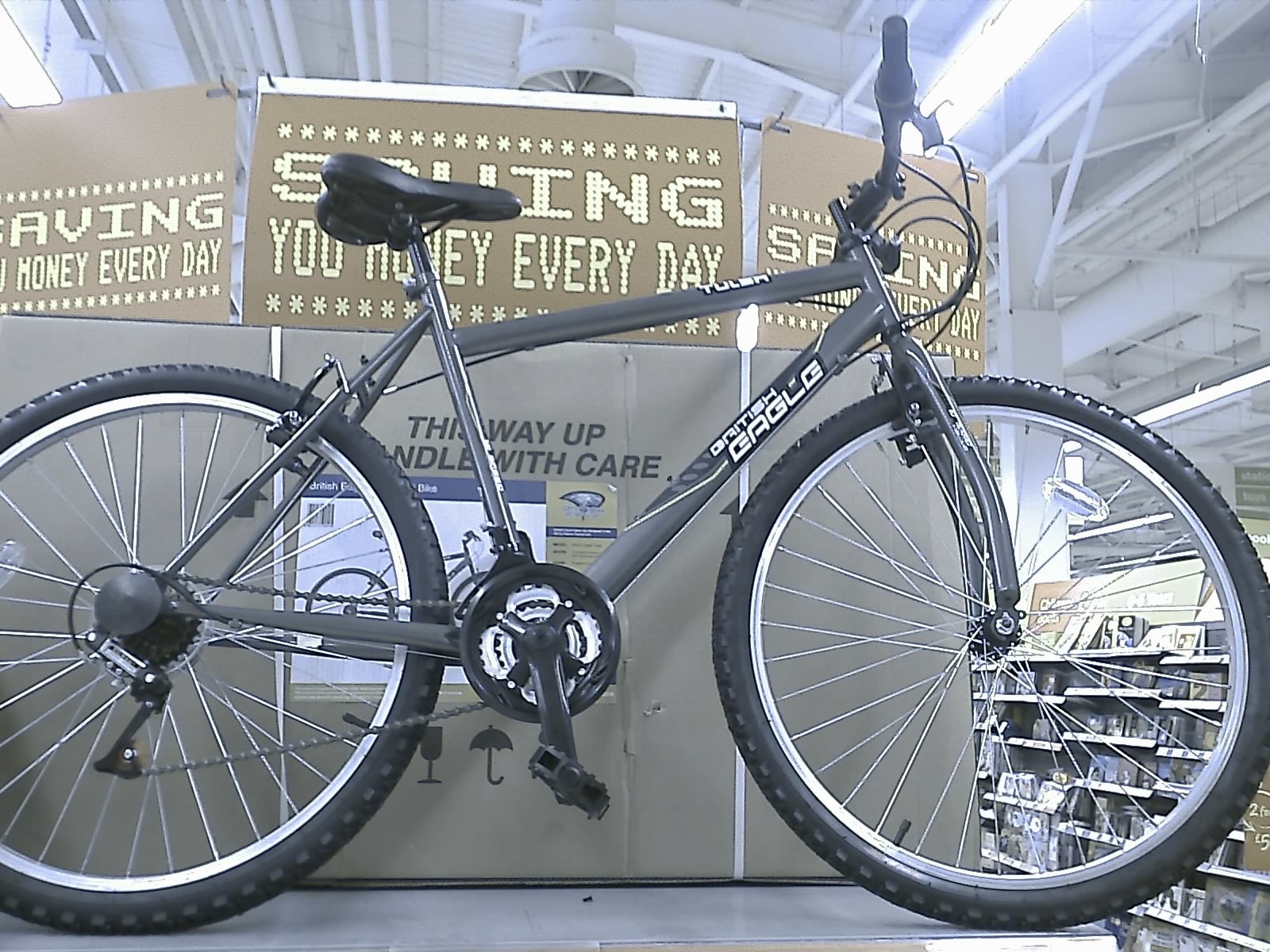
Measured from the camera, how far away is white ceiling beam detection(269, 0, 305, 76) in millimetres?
4520

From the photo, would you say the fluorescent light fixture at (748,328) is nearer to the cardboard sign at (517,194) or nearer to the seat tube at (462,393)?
the cardboard sign at (517,194)

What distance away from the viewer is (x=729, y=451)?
1311 mm

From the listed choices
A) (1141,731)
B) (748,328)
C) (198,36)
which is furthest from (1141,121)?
(748,328)

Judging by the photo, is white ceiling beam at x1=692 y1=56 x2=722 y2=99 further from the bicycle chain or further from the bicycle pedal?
the bicycle pedal

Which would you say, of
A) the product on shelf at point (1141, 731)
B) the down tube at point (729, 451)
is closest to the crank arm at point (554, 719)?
the down tube at point (729, 451)

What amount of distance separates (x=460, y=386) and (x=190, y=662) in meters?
0.44

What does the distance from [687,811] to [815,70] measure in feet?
15.1

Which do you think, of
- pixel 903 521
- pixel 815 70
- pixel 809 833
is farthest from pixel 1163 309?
pixel 809 833

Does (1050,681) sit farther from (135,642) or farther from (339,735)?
(135,642)

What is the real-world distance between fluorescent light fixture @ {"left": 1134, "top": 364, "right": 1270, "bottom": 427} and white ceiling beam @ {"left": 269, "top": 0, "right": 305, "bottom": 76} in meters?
4.82

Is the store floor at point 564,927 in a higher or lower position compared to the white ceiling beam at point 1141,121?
lower

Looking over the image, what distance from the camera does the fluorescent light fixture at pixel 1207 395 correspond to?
666cm

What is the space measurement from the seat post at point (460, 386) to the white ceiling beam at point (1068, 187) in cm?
435

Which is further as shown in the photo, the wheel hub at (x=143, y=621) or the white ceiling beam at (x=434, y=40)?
the white ceiling beam at (x=434, y=40)
